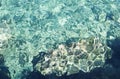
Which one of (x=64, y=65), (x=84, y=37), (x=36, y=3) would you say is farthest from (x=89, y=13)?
(x=64, y=65)

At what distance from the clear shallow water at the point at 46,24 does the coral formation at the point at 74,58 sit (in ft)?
1.50

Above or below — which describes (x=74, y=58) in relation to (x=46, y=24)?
below

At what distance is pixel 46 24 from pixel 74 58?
1.90 m

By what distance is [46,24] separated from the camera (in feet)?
25.5

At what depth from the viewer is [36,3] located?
27.9 feet

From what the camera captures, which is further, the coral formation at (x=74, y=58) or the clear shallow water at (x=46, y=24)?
the clear shallow water at (x=46, y=24)

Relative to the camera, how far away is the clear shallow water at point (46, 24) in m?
7.02

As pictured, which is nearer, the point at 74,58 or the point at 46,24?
the point at 74,58

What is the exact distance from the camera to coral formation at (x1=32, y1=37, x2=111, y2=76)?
242 inches

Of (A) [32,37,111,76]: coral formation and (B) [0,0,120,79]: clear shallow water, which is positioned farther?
(B) [0,0,120,79]: clear shallow water

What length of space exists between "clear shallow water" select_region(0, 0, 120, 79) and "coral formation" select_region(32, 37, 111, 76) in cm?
46

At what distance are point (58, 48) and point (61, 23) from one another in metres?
1.38

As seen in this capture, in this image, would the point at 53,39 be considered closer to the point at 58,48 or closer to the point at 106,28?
the point at 58,48

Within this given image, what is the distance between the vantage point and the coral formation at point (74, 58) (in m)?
6.15
